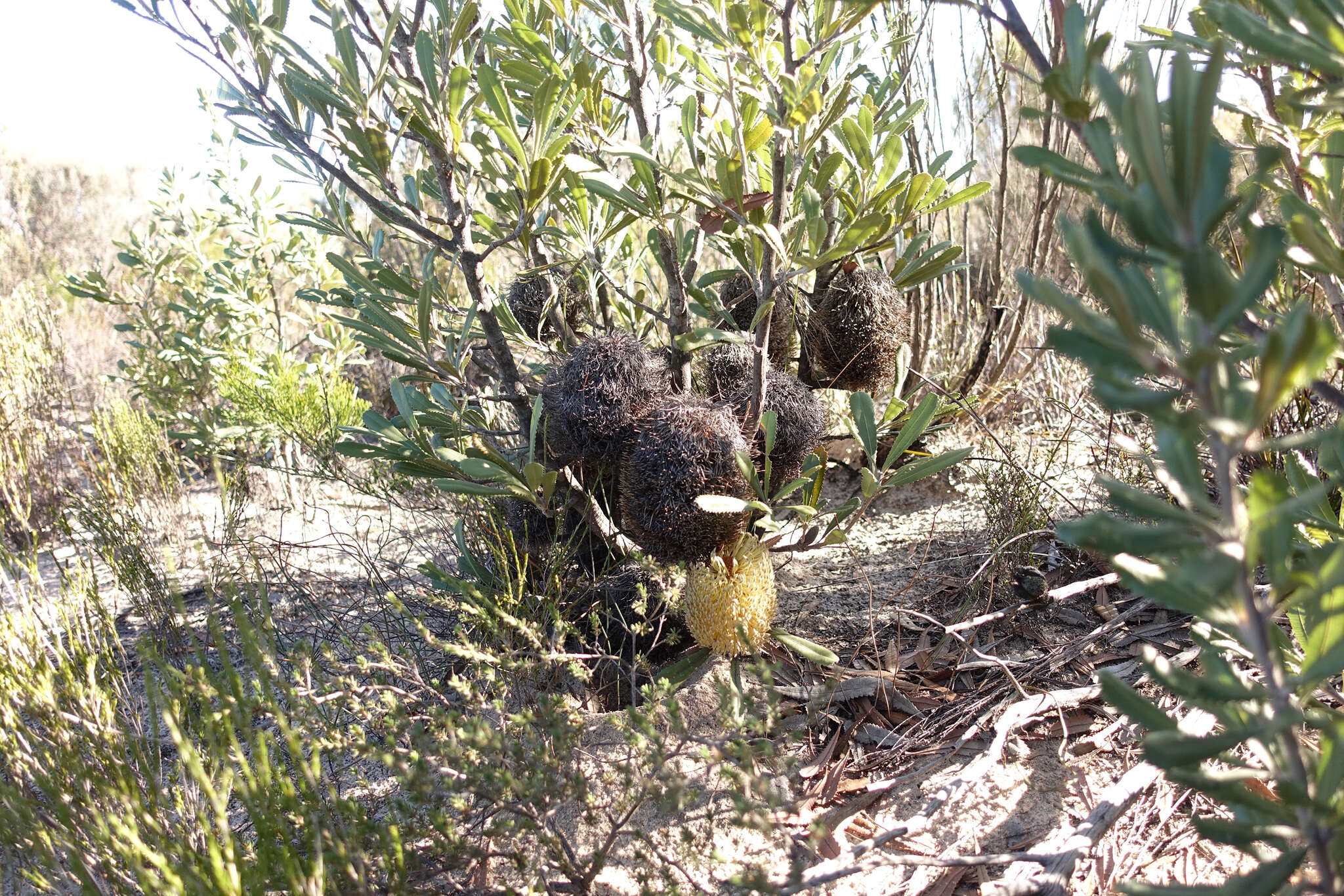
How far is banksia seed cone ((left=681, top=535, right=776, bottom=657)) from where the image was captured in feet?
5.06

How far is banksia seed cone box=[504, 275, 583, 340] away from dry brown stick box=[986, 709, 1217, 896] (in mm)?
1478

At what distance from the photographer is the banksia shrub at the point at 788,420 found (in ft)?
5.35

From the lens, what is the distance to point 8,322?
4.33 metres

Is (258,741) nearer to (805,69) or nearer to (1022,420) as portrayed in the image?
(805,69)

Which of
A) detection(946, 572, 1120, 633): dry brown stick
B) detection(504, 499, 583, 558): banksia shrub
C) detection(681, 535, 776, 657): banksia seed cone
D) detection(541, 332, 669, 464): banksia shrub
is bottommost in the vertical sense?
detection(946, 572, 1120, 633): dry brown stick

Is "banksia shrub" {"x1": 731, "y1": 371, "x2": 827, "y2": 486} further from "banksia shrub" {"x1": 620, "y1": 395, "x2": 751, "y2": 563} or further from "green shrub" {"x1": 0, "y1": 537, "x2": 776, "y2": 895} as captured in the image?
"green shrub" {"x1": 0, "y1": 537, "x2": 776, "y2": 895}

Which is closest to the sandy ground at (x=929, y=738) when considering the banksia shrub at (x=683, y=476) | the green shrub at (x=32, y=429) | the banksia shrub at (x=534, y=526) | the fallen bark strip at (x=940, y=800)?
the fallen bark strip at (x=940, y=800)

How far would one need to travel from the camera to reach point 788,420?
1627 millimetres

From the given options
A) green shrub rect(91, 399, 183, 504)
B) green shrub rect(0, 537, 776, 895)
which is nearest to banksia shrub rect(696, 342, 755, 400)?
green shrub rect(0, 537, 776, 895)

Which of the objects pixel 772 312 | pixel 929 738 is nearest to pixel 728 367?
pixel 772 312

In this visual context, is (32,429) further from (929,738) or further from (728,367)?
(929,738)

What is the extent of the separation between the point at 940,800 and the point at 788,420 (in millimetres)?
724

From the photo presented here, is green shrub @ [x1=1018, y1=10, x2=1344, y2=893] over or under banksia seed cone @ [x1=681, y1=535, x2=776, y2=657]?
over

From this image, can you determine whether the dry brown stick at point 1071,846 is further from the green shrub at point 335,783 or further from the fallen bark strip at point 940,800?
the green shrub at point 335,783
